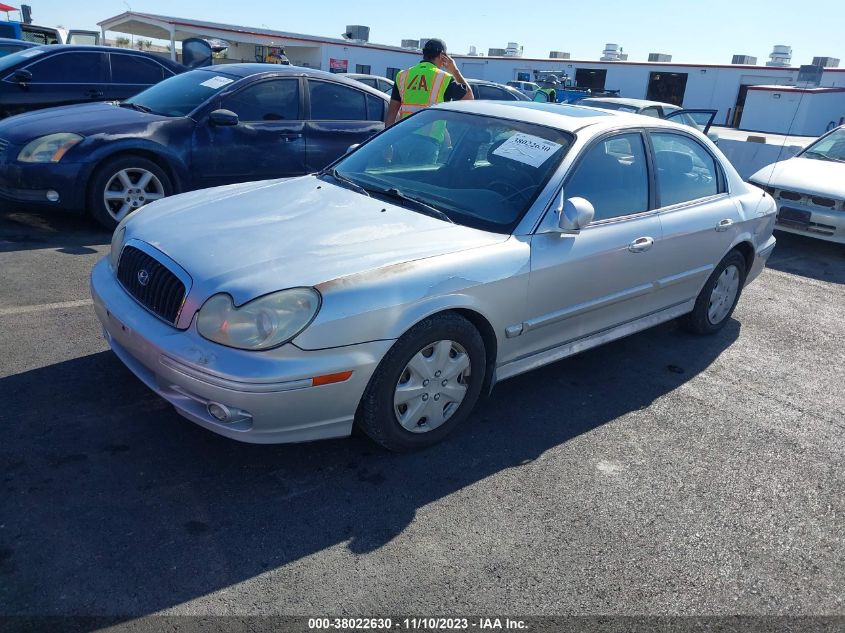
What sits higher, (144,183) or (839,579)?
(144,183)

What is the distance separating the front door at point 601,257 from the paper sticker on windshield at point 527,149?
0.19 m

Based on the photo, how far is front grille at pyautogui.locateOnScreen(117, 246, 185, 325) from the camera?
3.01 m

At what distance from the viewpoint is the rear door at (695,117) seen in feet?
39.1

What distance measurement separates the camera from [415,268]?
310 cm

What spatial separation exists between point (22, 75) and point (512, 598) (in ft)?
27.9

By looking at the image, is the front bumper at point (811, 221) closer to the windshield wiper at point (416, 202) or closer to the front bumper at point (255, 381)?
the windshield wiper at point (416, 202)

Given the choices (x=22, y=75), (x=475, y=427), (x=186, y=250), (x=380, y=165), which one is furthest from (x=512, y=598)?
(x=22, y=75)

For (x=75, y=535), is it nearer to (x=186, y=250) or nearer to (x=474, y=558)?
(x=186, y=250)

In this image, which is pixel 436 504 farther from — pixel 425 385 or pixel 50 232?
pixel 50 232

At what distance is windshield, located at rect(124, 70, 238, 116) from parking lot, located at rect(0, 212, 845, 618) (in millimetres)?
3022

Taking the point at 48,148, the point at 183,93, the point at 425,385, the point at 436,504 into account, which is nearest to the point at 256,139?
the point at 183,93

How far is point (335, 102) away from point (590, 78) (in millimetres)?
40381

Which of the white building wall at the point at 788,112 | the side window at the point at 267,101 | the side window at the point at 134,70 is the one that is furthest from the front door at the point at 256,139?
the white building wall at the point at 788,112

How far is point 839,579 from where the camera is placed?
2.83 m
